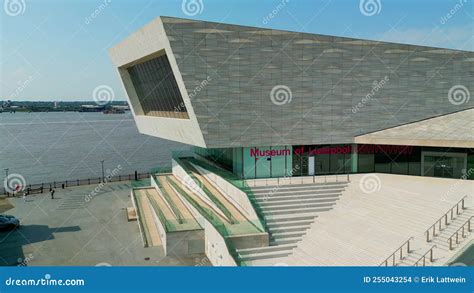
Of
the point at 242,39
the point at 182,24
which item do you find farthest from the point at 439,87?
the point at 182,24

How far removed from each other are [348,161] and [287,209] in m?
7.52

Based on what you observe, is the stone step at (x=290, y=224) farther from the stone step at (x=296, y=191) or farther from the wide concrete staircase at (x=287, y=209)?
the stone step at (x=296, y=191)

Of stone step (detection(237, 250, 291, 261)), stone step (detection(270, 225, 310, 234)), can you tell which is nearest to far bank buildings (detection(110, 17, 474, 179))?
stone step (detection(270, 225, 310, 234))

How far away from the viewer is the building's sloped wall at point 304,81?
817 inches

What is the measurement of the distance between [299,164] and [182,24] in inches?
406

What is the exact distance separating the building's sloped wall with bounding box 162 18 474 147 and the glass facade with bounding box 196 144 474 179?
908mm

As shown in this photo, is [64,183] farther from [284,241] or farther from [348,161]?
[284,241]

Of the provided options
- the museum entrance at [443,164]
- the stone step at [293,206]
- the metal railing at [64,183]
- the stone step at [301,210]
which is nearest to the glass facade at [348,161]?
the museum entrance at [443,164]

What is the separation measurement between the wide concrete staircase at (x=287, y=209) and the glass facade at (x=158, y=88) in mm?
7200

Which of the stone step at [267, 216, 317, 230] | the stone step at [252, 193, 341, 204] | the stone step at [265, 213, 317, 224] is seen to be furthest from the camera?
the stone step at [252, 193, 341, 204]

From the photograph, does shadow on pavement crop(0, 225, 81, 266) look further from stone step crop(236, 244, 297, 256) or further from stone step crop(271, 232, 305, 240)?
stone step crop(271, 232, 305, 240)

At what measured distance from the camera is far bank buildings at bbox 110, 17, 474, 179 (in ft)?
68.3

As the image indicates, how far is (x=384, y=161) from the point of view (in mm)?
24766

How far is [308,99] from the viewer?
22.9m
